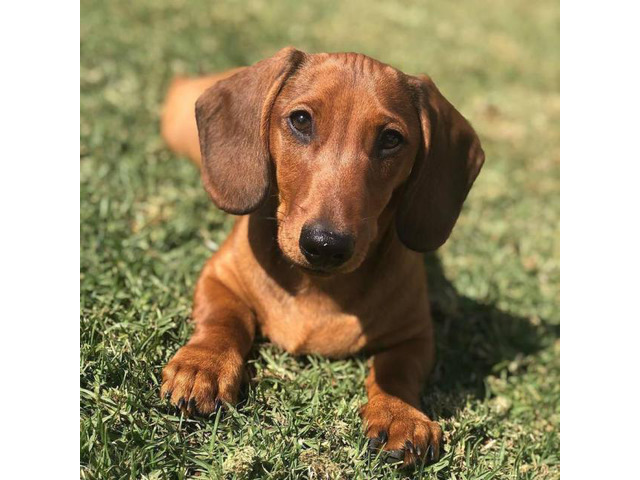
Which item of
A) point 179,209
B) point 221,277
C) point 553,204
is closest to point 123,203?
point 179,209

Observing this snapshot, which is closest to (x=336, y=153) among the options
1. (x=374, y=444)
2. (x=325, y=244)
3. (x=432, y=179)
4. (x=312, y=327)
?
(x=325, y=244)

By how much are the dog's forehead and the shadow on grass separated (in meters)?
1.51

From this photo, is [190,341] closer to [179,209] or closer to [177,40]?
[179,209]

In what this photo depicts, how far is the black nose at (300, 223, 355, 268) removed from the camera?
112 inches

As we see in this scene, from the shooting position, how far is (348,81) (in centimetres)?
329

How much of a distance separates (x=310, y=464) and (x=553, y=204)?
14.8ft

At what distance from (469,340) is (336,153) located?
189cm

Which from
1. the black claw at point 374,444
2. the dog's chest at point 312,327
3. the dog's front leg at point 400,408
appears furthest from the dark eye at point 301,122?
the black claw at point 374,444

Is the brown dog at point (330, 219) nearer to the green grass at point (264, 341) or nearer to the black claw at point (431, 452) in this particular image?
the black claw at point (431, 452)

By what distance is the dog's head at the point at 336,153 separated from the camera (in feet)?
9.94

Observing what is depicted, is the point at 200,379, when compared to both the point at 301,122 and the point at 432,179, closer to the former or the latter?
the point at 301,122

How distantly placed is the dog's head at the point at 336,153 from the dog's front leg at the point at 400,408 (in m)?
0.57

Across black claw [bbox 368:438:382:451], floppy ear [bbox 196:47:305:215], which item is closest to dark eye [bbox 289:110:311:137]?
floppy ear [bbox 196:47:305:215]

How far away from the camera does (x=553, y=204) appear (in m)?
6.76
